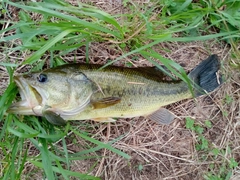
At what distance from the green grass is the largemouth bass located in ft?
0.48

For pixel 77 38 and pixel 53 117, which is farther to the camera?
pixel 77 38

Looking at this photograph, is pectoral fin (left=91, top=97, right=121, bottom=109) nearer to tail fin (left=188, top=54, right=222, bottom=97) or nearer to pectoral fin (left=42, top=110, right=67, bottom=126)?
pectoral fin (left=42, top=110, right=67, bottom=126)

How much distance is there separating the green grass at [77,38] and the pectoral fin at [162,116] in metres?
0.25

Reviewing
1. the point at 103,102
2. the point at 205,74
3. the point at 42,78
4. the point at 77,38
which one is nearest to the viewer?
the point at 42,78

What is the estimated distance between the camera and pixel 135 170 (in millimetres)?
3316

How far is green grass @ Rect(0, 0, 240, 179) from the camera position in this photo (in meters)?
2.77

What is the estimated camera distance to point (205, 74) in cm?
315

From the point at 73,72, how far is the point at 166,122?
103 cm

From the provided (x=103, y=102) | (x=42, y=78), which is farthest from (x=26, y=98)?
(x=103, y=102)

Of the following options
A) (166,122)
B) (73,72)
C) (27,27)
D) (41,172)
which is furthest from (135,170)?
(27,27)

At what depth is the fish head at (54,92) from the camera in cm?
265

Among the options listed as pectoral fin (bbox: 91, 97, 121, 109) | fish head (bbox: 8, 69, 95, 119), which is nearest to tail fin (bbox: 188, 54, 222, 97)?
pectoral fin (bbox: 91, 97, 121, 109)

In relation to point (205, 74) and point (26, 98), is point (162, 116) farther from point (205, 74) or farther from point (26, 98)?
point (26, 98)

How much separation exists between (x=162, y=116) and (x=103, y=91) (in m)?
0.69
